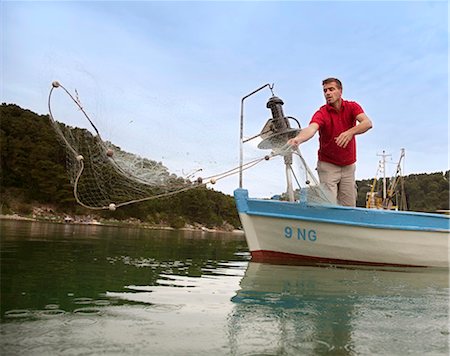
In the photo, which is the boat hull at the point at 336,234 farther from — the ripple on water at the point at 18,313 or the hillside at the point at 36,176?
the hillside at the point at 36,176

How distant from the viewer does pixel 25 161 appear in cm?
4438

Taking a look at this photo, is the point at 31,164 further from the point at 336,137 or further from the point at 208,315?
the point at 208,315

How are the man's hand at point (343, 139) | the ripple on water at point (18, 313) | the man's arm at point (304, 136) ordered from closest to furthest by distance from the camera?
the ripple on water at point (18, 313)
the man's hand at point (343, 139)
the man's arm at point (304, 136)

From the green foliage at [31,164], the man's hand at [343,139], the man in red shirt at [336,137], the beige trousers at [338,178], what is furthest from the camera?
the green foliage at [31,164]

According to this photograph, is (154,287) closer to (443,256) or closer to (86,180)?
(86,180)

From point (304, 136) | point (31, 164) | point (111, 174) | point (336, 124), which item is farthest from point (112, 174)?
Result: point (31, 164)

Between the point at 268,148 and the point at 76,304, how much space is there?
5.58 meters

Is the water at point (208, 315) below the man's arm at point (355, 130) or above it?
below

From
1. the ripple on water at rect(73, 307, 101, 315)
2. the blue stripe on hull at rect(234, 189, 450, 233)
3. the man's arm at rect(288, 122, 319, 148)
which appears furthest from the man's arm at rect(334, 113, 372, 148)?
the ripple on water at rect(73, 307, 101, 315)

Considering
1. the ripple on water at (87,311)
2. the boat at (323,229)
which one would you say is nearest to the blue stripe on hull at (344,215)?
the boat at (323,229)

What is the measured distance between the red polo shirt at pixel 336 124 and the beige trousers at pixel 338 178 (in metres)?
0.16

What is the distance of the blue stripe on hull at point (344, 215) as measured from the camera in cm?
839

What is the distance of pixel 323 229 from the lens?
852 cm

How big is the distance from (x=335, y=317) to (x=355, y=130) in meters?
3.63
